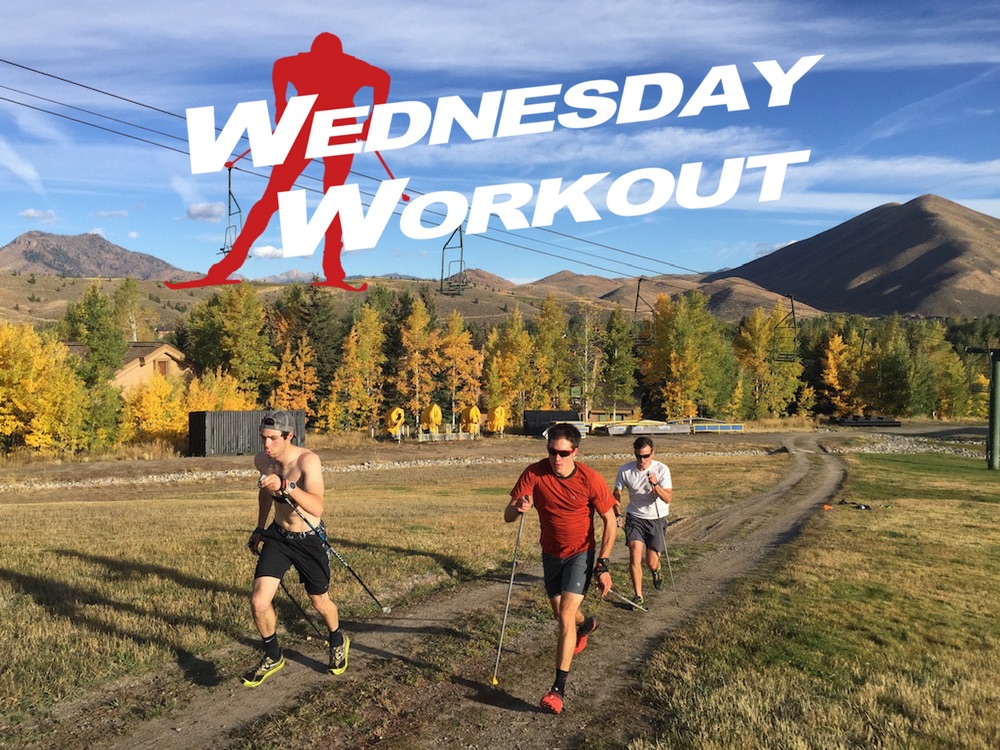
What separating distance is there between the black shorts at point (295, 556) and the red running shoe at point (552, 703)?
8.25 feet

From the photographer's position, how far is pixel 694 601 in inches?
447

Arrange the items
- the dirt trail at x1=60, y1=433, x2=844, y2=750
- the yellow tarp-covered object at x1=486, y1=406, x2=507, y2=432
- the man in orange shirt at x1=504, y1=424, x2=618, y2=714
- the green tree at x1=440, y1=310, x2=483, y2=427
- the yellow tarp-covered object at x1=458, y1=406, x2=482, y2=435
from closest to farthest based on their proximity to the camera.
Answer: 1. the dirt trail at x1=60, y1=433, x2=844, y2=750
2. the man in orange shirt at x1=504, y1=424, x2=618, y2=714
3. the yellow tarp-covered object at x1=458, y1=406, x2=482, y2=435
4. the yellow tarp-covered object at x1=486, y1=406, x2=507, y2=432
5. the green tree at x1=440, y1=310, x2=483, y2=427

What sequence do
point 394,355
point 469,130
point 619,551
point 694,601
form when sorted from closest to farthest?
point 694,601
point 619,551
point 469,130
point 394,355

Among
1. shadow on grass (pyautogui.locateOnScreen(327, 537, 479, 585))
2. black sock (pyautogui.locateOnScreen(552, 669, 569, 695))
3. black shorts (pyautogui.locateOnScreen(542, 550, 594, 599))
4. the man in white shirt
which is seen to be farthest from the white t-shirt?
black sock (pyautogui.locateOnScreen(552, 669, 569, 695))

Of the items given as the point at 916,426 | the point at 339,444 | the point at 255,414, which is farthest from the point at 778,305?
the point at 255,414

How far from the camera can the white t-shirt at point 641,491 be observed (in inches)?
450

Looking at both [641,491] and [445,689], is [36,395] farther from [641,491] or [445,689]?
[445,689]

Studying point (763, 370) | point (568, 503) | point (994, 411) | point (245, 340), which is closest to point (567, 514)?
point (568, 503)

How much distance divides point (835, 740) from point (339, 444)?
2475 inches

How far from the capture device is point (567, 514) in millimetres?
7387

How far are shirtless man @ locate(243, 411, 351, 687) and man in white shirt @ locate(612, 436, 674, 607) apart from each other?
16.1 ft

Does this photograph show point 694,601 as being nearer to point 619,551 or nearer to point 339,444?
point 619,551

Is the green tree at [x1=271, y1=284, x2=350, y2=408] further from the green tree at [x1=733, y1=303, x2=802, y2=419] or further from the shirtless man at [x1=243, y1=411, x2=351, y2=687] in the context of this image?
the shirtless man at [x1=243, y1=411, x2=351, y2=687]

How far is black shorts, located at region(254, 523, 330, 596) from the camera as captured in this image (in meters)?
7.46
